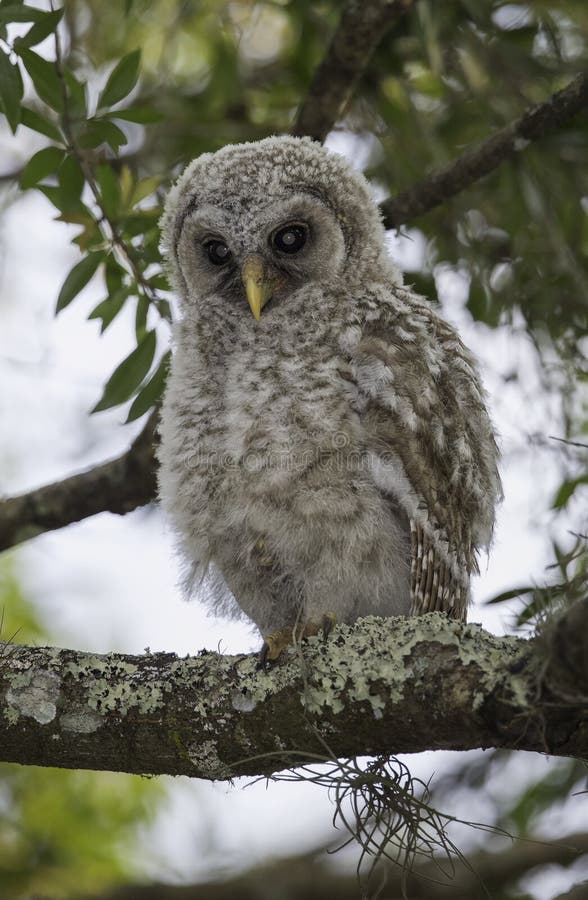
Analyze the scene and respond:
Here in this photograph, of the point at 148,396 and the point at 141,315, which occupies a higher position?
the point at 141,315

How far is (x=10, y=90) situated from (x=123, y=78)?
1.06 ft

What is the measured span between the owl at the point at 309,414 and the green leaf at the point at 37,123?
410 mm

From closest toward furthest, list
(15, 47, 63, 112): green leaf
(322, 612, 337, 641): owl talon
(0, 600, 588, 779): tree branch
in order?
1. (0, 600, 588, 779): tree branch
2. (322, 612, 337, 641): owl talon
3. (15, 47, 63, 112): green leaf

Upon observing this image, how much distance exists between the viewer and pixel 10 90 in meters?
2.49

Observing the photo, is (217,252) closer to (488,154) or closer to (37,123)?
(37,123)

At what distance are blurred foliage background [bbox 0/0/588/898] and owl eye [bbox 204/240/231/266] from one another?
0.20m

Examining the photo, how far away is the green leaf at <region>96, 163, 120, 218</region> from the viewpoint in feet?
9.45

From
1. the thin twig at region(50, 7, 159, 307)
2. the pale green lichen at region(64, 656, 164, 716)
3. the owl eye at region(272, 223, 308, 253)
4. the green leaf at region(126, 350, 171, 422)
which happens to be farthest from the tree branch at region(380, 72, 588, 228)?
the pale green lichen at region(64, 656, 164, 716)

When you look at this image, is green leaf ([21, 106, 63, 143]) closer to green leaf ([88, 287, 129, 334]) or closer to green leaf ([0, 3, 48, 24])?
green leaf ([0, 3, 48, 24])

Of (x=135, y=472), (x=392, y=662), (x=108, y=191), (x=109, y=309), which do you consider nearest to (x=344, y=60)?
(x=108, y=191)

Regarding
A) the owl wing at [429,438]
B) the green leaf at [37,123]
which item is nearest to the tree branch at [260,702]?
the owl wing at [429,438]

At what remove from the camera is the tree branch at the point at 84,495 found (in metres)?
3.25

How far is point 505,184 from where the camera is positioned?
3.49 metres

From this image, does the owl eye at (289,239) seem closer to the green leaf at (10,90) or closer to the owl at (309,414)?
the owl at (309,414)
